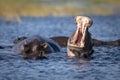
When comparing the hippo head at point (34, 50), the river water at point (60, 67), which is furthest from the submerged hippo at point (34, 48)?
the river water at point (60, 67)

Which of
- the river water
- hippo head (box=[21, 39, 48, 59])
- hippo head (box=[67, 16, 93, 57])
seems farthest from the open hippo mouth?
hippo head (box=[21, 39, 48, 59])

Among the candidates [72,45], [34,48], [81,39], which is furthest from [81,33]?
[34,48]

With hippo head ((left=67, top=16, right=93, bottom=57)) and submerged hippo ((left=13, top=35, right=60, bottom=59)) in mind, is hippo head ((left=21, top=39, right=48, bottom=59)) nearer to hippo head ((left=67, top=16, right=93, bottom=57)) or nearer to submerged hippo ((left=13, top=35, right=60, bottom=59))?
submerged hippo ((left=13, top=35, right=60, bottom=59))

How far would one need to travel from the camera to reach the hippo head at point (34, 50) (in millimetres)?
16359

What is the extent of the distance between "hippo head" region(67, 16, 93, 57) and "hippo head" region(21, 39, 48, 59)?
36.1 inches

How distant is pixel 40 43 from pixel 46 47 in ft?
1.71

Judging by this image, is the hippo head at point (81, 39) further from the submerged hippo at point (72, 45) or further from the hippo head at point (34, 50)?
the hippo head at point (34, 50)

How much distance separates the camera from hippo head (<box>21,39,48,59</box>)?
16359 mm

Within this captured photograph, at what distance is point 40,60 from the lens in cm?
1595

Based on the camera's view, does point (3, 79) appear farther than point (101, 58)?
No

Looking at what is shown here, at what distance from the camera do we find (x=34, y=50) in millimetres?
16406

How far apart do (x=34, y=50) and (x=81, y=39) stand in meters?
1.42

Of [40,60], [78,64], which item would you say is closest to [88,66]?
[78,64]

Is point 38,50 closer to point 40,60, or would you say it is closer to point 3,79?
point 40,60
